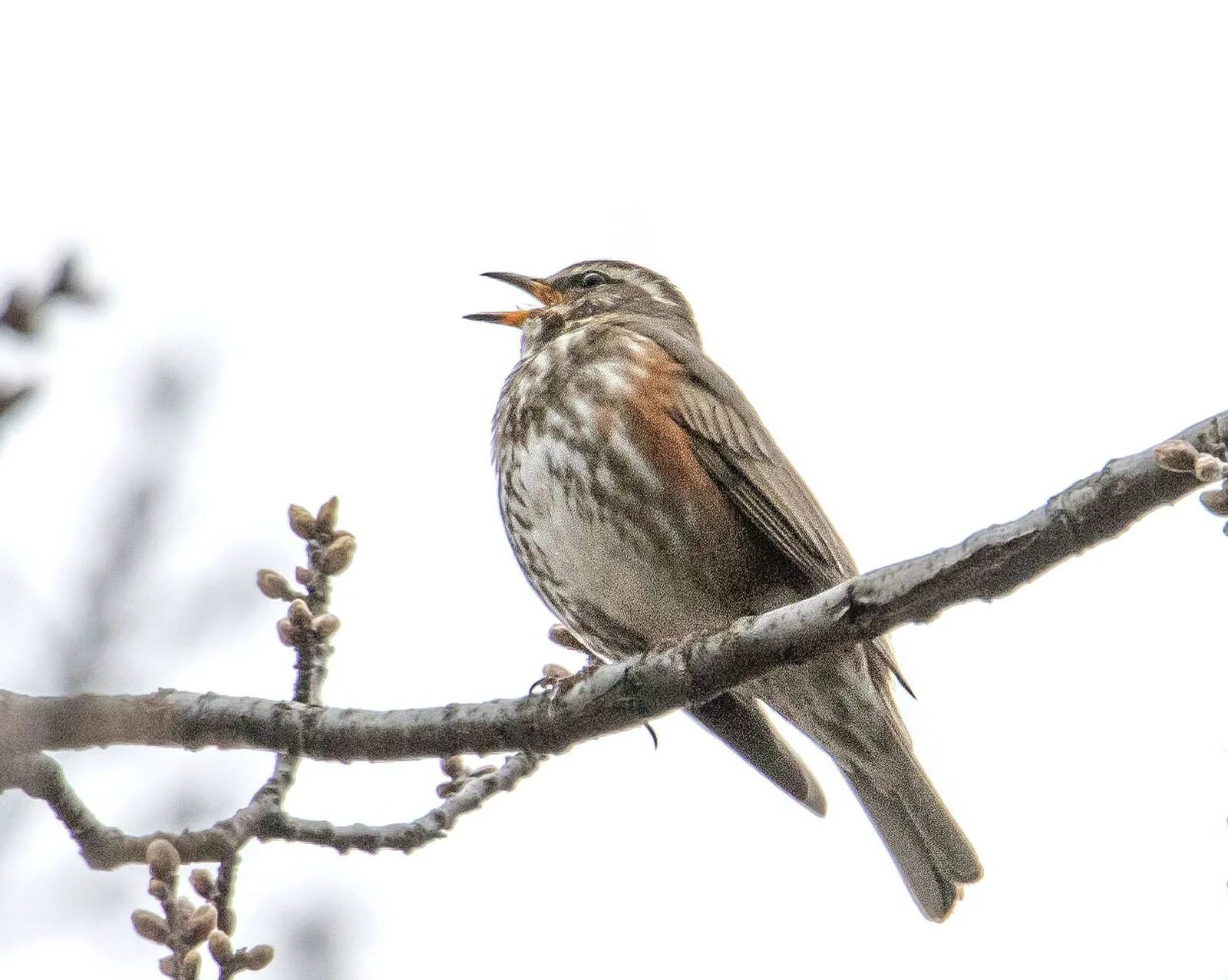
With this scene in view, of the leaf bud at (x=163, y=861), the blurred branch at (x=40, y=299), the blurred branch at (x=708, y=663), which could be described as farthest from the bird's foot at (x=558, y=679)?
the blurred branch at (x=40, y=299)

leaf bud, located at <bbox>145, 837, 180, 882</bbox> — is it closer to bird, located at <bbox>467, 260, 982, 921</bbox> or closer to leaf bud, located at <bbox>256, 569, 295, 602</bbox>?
leaf bud, located at <bbox>256, 569, 295, 602</bbox>

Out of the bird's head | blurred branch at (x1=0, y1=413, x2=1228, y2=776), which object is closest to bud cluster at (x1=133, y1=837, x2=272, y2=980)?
blurred branch at (x1=0, y1=413, x2=1228, y2=776)

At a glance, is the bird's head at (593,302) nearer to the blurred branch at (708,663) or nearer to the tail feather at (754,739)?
the tail feather at (754,739)

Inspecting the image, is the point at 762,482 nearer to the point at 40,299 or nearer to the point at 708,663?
the point at 708,663

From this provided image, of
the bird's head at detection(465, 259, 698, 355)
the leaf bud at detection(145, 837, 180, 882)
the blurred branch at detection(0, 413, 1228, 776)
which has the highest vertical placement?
the bird's head at detection(465, 259, 698, 355)

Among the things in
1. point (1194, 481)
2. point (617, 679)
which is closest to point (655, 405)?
point (617, 679)
